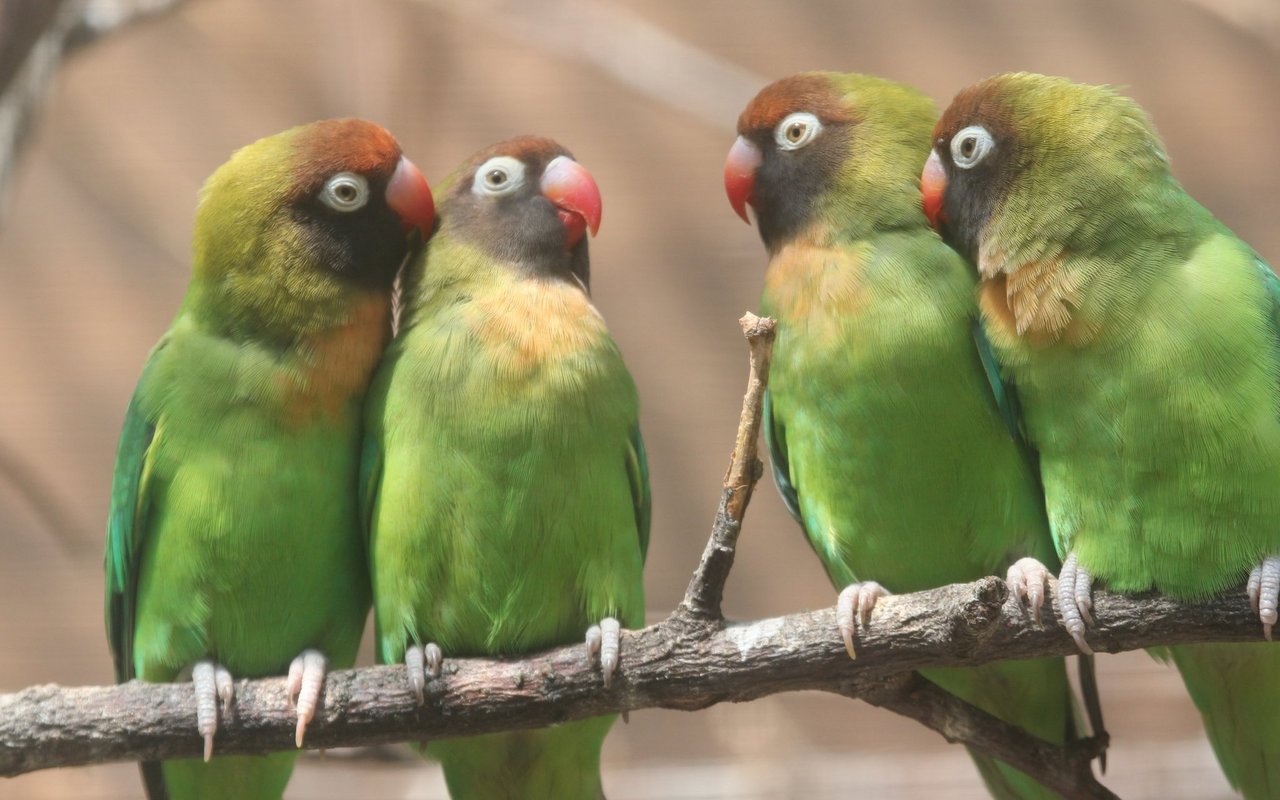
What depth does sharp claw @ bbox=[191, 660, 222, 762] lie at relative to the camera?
2738mm

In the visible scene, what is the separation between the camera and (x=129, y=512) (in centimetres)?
306

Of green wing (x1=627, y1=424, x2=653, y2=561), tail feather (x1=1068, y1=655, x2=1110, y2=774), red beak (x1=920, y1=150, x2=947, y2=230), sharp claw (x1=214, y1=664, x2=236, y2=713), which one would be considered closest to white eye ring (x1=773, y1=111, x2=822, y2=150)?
red beak (x1=920, y1=150, x2=947, y2=230)

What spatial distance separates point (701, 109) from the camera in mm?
4801

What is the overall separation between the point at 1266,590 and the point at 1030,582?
0.44 metres

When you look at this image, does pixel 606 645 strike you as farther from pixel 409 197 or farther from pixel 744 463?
pixel 409 197

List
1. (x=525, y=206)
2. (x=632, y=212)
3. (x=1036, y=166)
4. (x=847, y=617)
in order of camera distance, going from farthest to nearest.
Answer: (x=632, y=212) → (x=525, y=206) → (x=1036, y=166) → (x=847, y=617)

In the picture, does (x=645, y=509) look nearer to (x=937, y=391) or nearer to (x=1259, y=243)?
(x=937, y=391)

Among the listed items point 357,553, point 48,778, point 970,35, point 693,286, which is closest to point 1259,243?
point 970,35

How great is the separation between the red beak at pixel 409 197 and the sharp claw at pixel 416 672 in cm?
105

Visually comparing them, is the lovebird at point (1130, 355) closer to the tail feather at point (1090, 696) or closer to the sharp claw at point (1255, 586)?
the sharp claw at point (1255, 586)

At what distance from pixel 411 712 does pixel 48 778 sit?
3565 mm

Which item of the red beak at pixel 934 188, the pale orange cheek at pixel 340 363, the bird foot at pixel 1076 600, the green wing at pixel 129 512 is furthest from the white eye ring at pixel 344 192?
the bird foot at pixel 1076 600

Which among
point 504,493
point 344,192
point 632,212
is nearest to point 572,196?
point 344,192

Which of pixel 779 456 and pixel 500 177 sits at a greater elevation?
pixel 500 177
